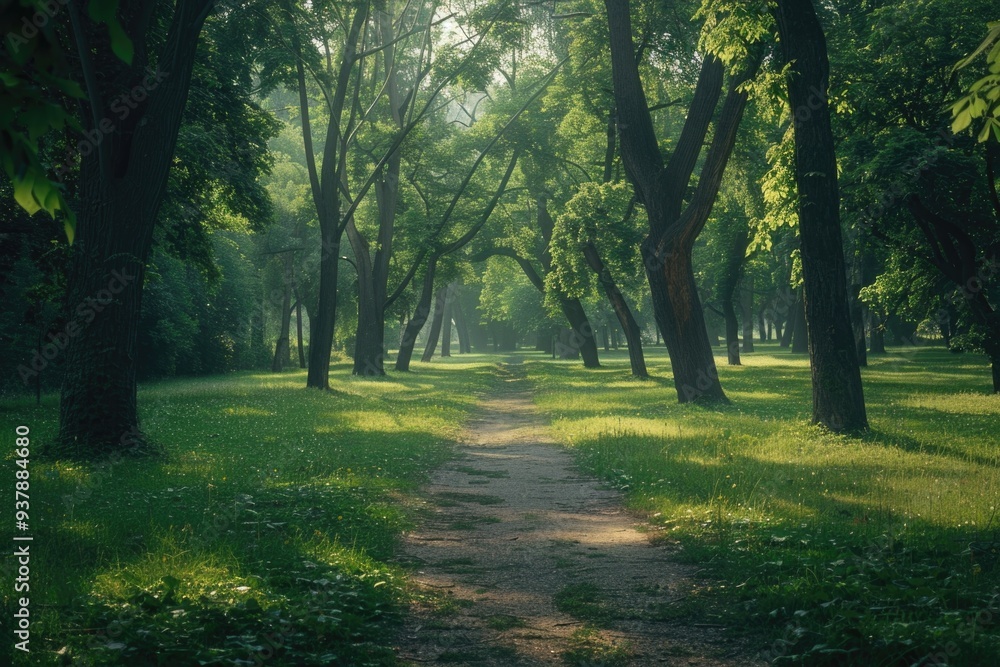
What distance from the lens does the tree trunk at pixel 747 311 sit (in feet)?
214

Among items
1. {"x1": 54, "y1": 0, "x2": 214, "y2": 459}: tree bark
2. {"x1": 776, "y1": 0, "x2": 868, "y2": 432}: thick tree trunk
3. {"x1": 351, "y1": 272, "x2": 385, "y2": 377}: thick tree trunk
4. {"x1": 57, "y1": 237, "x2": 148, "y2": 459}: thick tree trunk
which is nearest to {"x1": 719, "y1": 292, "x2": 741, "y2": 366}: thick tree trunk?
{"x1": 351, "y1": 272, "x2": 385, "y2": 377}: thick tree trunk

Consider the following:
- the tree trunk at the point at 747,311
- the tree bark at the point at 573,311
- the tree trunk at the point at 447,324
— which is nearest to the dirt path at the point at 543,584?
the tree bark at the point at 573,311

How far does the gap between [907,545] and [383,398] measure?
67.4 ft

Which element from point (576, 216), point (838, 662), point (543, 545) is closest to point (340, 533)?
point (543, 545)

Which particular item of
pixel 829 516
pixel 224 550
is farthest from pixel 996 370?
pixel 224 550

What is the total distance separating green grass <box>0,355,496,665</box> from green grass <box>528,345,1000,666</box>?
2.78 metres

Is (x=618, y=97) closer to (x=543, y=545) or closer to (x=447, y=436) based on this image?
(x=447, y=436)

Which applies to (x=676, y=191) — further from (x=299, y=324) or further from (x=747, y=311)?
(x=747, y=311)

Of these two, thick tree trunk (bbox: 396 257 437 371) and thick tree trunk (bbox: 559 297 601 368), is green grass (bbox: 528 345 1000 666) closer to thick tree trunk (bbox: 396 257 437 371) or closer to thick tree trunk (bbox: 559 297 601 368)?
thick tree trunk (bbox: 396 257 437 371)

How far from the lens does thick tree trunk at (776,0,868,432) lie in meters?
14.3

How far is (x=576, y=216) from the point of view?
31.0 metres

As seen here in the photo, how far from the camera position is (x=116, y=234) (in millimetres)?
12031

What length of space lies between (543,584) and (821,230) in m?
10.1

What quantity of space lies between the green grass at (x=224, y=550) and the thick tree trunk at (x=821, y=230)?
7.03 meters
